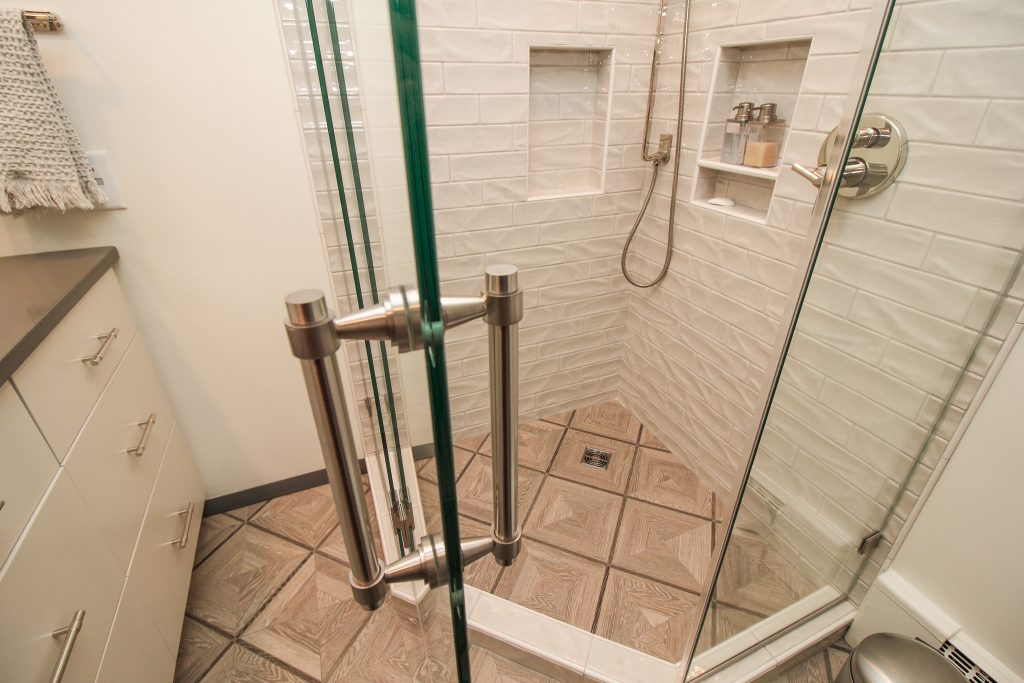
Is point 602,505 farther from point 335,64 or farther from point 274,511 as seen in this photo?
point 335,64

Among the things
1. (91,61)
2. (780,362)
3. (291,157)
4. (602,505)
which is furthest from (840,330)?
(91,61)

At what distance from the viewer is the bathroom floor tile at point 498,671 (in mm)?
1174

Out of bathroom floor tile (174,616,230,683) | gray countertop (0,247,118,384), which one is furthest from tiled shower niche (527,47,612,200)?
bathroom floor tile (174,616,230,683)

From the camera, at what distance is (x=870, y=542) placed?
1170 mm

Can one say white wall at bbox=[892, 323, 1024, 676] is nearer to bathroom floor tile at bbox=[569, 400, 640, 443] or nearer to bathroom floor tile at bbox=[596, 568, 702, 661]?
bathroom floor tile at bbox=[596, 568, 702, 661]

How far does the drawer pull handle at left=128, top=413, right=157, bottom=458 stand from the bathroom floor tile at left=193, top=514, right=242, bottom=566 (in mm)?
490

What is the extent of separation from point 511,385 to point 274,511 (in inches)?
60.5

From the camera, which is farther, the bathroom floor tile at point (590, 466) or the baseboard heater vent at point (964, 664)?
the bathroom floor tile at point (590, 466)

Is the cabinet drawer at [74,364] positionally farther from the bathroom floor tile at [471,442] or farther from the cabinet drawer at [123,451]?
the bathroom floor tile at [471,442]

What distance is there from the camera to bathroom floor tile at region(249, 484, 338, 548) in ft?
5.13

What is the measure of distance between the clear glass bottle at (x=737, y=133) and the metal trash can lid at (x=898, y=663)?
3.93 ft

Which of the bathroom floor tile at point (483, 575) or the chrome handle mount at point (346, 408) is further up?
the chrome handle mount at point (346, 408)

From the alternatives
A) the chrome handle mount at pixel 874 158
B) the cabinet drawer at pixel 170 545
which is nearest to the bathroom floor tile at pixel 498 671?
the cabinet drawer at pixel 170 545

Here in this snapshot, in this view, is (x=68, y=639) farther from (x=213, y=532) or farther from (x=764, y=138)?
(x=764, y=138)
